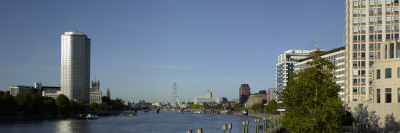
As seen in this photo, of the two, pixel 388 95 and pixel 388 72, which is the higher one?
pixel 388 72

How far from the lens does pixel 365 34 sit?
413ft

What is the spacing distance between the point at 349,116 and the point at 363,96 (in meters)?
37.5

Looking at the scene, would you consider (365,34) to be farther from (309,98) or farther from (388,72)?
(309,98)

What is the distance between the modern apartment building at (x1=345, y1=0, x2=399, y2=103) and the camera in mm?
123688

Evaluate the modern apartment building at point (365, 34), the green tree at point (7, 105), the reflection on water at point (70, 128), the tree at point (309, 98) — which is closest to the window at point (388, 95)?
the tree at point (309, 98)

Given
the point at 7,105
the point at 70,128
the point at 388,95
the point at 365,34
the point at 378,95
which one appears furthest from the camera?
the point at 7,105

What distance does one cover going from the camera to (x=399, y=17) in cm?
12269

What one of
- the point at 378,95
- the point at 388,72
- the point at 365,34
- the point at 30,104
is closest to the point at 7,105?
the point at 30,104

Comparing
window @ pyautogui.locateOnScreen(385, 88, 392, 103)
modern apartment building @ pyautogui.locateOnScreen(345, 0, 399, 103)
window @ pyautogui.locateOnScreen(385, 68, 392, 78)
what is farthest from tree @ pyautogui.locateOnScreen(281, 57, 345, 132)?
modern apartment building @ pyautogui.locateOnScreen(345, 0, 399, 103)

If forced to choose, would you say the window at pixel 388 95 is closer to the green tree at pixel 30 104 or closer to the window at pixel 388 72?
the window at pixel 388 72

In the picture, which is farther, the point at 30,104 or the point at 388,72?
the point at 30,104

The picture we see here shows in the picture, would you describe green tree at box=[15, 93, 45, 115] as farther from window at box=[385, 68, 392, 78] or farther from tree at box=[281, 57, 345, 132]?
tree at box=[281, 57, 345, 132]

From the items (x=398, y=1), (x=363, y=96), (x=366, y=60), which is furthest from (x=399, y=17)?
(x=363, y=96)

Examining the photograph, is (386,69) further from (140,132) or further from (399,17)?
(140,132)
